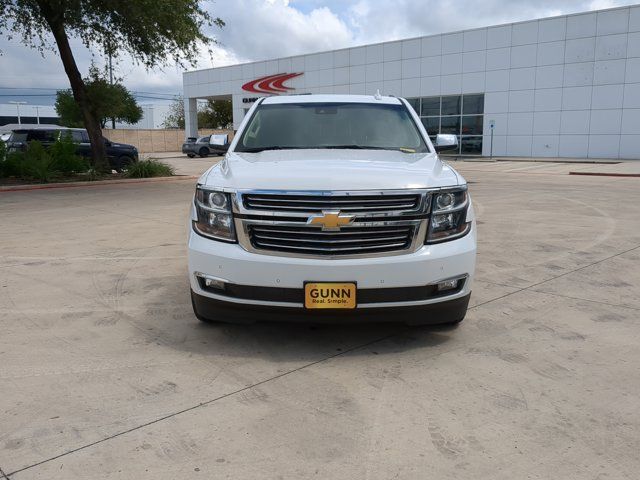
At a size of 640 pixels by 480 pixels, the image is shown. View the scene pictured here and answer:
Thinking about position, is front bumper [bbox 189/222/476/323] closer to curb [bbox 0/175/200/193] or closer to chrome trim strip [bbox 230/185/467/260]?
chrome trim strip [bbox 230/185/467/260]

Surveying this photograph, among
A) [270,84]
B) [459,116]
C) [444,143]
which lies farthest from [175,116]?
[444,143]

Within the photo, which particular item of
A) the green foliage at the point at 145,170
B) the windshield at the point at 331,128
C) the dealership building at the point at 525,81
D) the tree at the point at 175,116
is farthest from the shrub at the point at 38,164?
the tree at the point at 175,116

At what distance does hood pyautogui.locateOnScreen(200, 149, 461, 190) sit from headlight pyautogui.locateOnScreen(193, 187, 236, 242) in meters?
0.09

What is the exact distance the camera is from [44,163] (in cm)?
1673

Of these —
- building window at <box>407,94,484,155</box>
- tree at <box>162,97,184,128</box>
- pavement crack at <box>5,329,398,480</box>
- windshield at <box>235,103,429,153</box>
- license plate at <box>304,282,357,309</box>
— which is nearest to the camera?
pavement crack at <box>5,329,398,480</box>

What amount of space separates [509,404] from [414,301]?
0.88 metres

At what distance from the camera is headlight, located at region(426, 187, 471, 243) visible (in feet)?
12.7

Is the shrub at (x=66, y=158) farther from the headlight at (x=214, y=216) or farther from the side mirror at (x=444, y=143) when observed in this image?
the headlight at (x=214, y=216)

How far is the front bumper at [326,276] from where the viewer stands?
371cm

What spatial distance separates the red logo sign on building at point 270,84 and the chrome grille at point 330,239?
136ft

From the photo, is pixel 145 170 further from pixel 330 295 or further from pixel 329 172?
pixel 330 295

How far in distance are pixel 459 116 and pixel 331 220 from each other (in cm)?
3331

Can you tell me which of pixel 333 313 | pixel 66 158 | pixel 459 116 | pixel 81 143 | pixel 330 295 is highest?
pixel 459 116

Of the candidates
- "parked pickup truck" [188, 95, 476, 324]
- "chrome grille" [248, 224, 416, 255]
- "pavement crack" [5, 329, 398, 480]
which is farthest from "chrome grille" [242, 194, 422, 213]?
"pavement crack" [5, 329, 398, 480]
